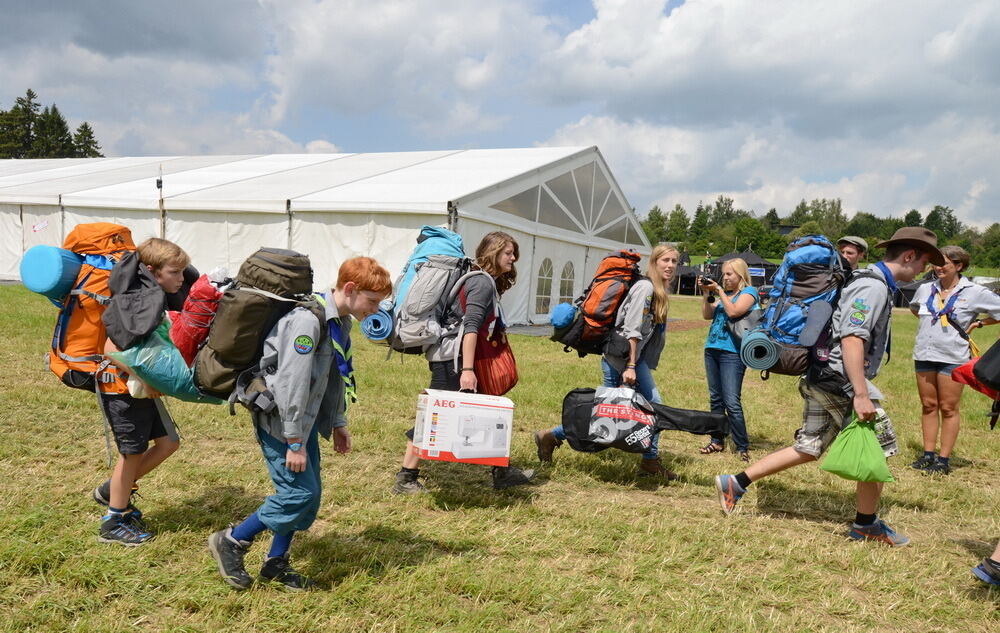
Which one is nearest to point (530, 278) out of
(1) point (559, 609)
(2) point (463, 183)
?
(2) point (463, 183)

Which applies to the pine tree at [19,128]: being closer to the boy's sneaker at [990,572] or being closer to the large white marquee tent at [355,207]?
the large white marquee tent at [355,207]

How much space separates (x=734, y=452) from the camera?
593 centimetres

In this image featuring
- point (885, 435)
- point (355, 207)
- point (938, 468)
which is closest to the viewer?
point (885, 435)

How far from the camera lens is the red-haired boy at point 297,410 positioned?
8.69 ft

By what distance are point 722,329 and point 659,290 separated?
3.45 ft

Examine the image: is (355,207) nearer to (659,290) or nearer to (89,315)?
(659,290)

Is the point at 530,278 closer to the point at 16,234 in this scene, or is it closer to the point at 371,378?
the point at 371,378

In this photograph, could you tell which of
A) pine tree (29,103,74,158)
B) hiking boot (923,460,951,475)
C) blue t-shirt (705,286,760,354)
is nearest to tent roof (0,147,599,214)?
blue t-shirt (705,286,760,354)

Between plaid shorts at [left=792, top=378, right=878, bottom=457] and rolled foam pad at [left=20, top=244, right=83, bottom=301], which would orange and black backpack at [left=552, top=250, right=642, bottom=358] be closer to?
plaid shorts at [left=792, top=378, right=878, bottom=457]

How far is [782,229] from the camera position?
12388 centimetres

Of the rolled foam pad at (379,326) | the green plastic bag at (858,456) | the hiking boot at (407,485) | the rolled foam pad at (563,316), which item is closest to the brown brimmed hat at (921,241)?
the green plastic bag at (858,456)

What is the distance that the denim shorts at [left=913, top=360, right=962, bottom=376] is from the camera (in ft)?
18.2

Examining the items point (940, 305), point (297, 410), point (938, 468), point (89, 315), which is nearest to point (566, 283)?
point (940, 305)

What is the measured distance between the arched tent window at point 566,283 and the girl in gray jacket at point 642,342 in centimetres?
1184
